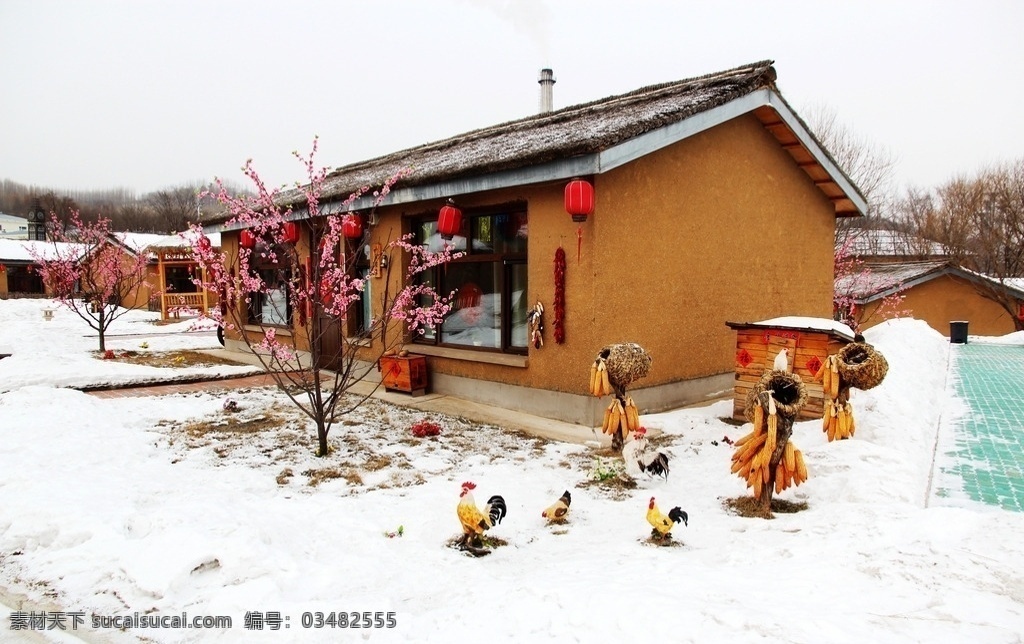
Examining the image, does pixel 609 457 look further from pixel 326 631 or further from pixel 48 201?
pixel 48 201

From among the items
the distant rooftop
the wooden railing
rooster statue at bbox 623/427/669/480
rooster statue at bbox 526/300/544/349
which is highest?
the distant rooftop

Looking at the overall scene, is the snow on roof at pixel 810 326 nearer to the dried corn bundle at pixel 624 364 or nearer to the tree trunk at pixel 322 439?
the dried corn bundle at pixel 624 364

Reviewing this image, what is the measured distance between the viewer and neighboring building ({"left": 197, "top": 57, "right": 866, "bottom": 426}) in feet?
24.4

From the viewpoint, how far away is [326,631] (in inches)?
117

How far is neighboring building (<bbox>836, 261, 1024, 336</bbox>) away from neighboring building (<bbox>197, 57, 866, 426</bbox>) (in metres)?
11.2

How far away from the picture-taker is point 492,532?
14.4 feet

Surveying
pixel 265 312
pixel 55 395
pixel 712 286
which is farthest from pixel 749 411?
pixel 265 312

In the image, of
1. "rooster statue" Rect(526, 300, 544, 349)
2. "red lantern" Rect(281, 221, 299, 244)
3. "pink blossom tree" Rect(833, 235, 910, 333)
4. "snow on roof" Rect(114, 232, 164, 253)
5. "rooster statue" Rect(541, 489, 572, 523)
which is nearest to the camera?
"rooster statue" Rect(541, 489, 572, 523)

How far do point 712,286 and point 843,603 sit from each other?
6783 mm

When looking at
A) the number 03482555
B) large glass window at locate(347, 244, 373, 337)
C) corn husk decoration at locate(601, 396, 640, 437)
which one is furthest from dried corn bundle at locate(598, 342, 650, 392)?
large glass window at locate(347, 244, 373, 337)

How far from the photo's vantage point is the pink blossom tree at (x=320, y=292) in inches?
255

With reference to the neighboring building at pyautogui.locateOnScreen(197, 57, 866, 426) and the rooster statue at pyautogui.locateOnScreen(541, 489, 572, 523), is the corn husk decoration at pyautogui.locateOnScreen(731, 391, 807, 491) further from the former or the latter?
the neighboring building at pyautogui.locateOnScreen(197, 57, 866, 426)

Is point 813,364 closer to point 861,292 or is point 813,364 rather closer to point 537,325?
point 537,325

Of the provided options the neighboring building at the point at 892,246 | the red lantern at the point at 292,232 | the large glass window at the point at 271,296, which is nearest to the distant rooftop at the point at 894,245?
the neighboring building at the point at 892,246
